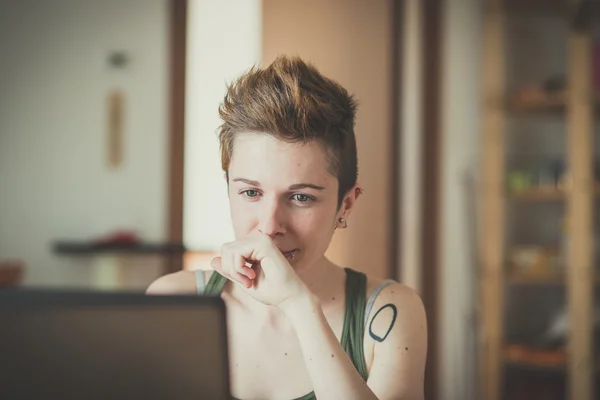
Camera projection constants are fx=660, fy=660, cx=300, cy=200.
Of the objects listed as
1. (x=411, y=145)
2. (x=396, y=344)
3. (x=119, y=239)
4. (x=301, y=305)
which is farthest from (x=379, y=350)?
(x=119, y=239)

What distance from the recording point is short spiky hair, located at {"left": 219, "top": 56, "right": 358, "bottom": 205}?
888mm

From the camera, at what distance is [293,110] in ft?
2.90

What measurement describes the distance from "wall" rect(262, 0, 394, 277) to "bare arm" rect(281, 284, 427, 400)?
12 centimetres

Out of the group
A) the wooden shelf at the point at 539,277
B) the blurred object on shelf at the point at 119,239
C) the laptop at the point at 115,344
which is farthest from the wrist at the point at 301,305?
the blurred object on shelf at the point at 119,239

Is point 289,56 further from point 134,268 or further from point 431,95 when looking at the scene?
point 134,268

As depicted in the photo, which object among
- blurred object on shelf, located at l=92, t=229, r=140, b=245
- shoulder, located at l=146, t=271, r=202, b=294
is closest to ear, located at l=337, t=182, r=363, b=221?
shoulder, located at l=146, t=271, r=202, b=294

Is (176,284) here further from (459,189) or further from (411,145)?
(459,189)

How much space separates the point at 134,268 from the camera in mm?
2975

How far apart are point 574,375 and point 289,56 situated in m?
1.78

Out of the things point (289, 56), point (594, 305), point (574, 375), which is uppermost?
point (289, 56)

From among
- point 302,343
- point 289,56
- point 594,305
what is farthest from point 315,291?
point 594,305

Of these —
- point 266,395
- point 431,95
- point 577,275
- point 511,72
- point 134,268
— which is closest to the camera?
point 266,395

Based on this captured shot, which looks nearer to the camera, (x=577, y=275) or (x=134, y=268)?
(x=577, y=275)

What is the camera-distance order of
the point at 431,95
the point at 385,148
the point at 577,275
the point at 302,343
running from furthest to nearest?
the point at 431,95, the point at 577,275, the point at 385,148, the point at 302,343
